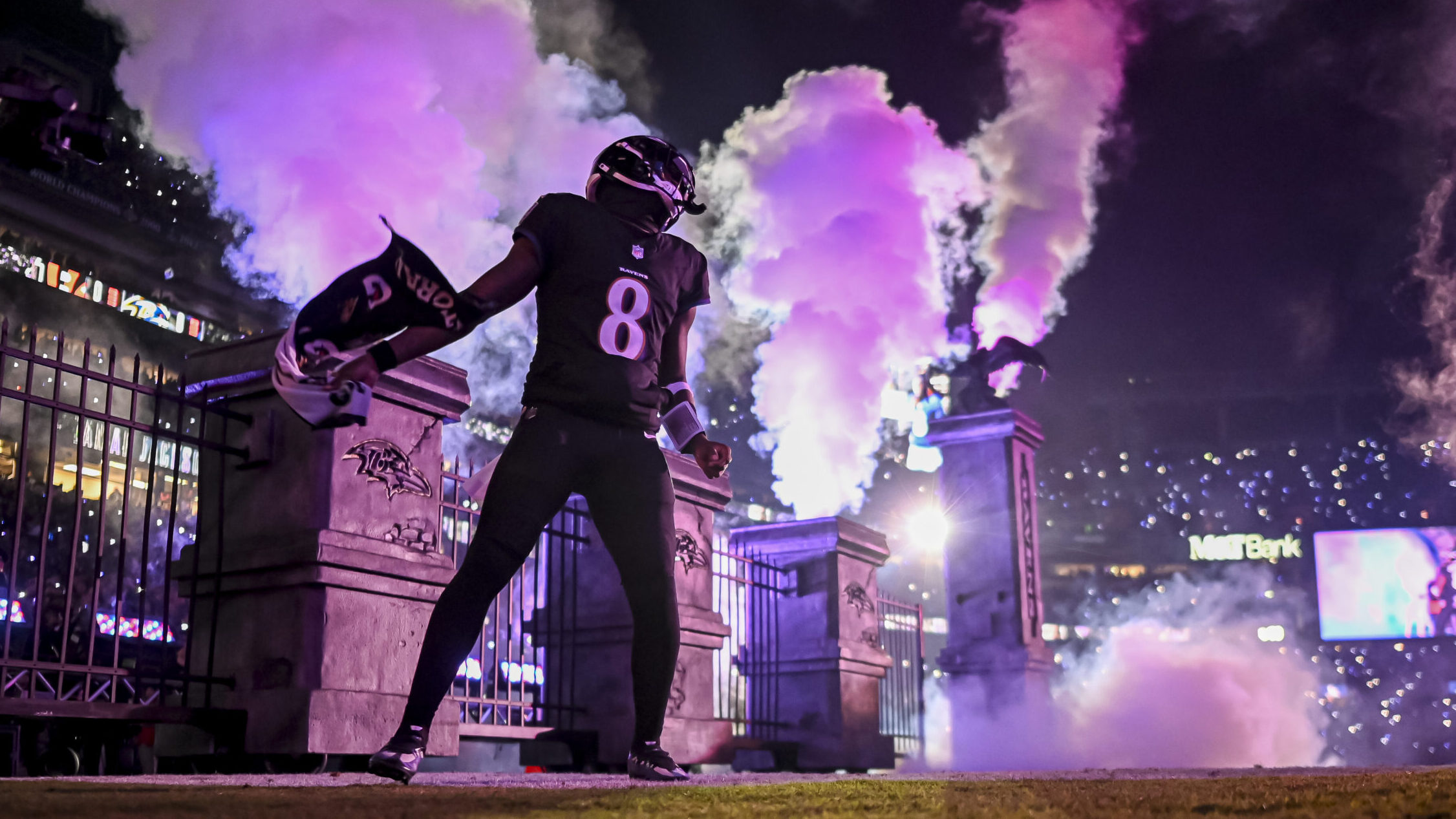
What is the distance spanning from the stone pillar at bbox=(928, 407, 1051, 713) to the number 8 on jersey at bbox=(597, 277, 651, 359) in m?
7.69

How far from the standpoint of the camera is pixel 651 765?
3531 millimetres

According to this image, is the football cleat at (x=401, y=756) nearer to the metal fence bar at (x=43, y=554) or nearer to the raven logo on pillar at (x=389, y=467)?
the metal fence bar at (x=43, y=554)

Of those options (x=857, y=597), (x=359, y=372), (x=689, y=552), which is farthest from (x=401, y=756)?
(x=857, y=597)

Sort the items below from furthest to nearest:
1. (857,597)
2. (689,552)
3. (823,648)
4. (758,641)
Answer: (857,597) → (758,641) → (823,648) → (689,552)

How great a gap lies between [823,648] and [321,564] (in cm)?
514

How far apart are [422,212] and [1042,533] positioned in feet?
184

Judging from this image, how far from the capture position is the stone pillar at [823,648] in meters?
9.01

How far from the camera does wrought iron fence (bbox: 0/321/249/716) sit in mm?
4383

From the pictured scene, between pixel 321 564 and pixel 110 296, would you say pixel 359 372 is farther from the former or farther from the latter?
pixel 110 296

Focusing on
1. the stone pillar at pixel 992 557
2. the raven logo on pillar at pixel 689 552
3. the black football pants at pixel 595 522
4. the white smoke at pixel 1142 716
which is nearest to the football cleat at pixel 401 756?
the black football pants at pixel 595 522

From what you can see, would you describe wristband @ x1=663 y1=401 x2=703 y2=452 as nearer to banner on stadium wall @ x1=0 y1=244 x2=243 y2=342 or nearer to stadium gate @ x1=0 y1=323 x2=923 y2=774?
stadium gate @ x1=0 y1=323 x2=923 y2=774

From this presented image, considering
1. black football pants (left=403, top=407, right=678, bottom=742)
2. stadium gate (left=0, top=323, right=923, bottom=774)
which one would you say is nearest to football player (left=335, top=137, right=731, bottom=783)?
black football pants (left=403, top=407, right=678, bottom=742)

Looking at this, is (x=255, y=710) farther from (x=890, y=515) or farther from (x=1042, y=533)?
(x=1042, y=533)

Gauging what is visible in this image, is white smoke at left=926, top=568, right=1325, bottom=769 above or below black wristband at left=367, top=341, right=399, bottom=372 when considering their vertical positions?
below
